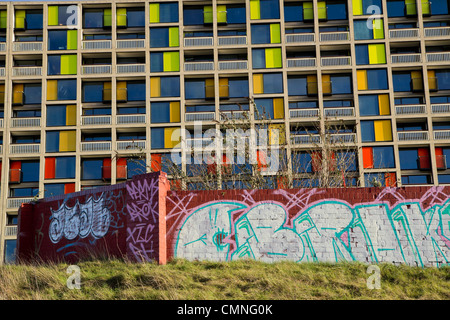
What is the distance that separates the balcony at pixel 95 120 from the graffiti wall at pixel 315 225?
29318 mm

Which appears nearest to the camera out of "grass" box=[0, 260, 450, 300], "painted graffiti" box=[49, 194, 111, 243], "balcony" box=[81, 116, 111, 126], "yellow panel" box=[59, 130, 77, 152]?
"grass" box=[0, 260, 450, 300]

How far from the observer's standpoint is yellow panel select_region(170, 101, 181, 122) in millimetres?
45094

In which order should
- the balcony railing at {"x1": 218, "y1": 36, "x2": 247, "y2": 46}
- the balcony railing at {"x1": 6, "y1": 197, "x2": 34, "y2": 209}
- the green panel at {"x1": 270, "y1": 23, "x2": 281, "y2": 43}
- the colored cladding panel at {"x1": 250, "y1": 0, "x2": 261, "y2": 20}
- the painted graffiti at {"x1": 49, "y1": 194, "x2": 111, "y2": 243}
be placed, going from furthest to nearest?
the colored cladding panel at {"x1": 250, "y1": 0, "x2": 261, "y2": 20} < the green panel at {"x1": 270, "y1": 23, "x2": 281, "y2": 43} < the balcony railing at {"x1": 218, "y1": 36, "x2": 247, "y2": 46} < the balcony railing at {"x1": 6, "y1": 197, "x2": 34, "y2": 209} < the painted graffiti at {"x1": 49, "y1": 194, "x2": 111, "y2": 243}

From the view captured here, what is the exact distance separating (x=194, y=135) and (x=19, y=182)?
13737 mm

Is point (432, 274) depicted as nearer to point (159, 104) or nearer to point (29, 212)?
point (29, 212)

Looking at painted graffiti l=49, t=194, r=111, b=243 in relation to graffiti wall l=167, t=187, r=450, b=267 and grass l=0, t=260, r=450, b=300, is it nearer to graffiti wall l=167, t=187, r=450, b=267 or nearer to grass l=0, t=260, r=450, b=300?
grass l=0, t=260, r=450, b=300

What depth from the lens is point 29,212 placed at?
67.4 ft

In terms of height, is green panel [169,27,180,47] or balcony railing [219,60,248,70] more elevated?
green panel [169,27,180,47]

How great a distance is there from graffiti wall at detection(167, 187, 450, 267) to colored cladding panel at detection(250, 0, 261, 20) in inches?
1271

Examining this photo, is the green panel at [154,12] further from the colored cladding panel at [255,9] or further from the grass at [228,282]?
the grass at [228,282]

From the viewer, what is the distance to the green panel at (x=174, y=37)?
152 ft

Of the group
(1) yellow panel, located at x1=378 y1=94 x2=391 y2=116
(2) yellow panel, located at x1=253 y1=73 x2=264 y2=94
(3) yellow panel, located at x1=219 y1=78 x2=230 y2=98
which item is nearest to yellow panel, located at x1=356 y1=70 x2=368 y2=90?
(1) yellow panel, located at x1=378 y1=94 x2=391 y2=116

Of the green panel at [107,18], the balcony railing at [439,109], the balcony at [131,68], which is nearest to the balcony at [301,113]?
the balcony railing at [439,109]
